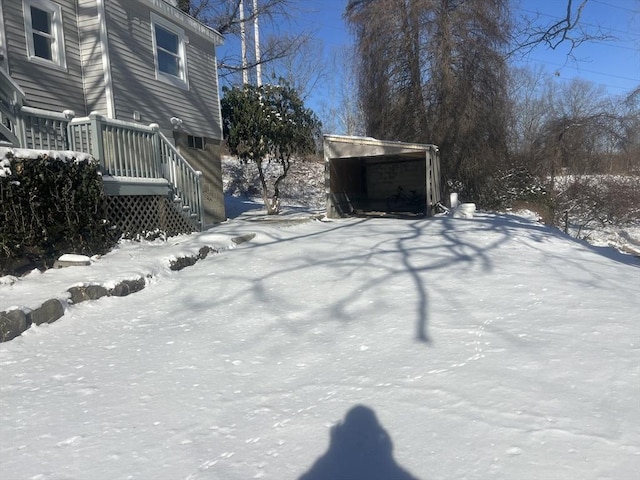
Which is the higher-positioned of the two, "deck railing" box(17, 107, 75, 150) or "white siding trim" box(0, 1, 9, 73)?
"white siding trim" box(0, 1, 9, 73)

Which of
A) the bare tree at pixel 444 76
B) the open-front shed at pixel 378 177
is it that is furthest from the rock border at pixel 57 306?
the bare tree at pixel 444 76

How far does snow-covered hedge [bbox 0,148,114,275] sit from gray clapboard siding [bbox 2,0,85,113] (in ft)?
10.00

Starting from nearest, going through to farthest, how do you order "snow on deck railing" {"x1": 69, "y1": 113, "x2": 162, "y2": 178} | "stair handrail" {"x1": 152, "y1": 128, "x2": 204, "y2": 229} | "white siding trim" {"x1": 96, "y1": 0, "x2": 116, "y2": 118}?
"snow on deck railing" {"x1": 69, "y1": 113, "x2": 162, "y2": 178} → "stair handrail" {"x1": 152, "y1": 128, "x2": 204, "y2": 229} → "white siding trim" {"x1": 96, "y1": 0, "x2": 116, "y2": 118}

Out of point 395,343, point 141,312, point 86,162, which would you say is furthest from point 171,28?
point 395,343

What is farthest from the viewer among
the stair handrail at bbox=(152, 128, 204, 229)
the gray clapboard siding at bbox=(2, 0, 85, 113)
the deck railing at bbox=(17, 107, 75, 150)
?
the stair handrail at bbox=(152, 128, 204, 229)

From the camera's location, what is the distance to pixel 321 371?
3.33 metres

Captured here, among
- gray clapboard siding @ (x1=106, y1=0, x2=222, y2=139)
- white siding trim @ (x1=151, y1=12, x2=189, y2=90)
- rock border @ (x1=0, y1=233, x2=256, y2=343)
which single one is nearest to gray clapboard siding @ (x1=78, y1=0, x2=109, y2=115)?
gray clapboard siding @ (x1=106, y1=0, x2=222, y2=139)

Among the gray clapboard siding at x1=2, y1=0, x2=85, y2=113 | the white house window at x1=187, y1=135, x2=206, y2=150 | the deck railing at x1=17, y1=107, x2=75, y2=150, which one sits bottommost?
the deck railing at x1=17, y1=107, x2=75, y2=150

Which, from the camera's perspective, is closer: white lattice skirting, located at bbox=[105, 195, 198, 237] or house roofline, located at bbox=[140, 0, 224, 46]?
white lattice skirting, located at bbox=[105, 195, 198, 237]

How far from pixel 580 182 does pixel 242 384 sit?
2180 centimetres

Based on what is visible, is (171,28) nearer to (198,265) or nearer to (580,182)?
(198,265)

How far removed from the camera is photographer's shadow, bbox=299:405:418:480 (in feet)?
7.26

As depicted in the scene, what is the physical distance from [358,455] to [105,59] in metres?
9.43

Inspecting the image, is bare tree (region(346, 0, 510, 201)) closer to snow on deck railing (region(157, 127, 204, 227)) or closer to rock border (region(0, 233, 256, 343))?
snow on deck railing (region(157, 127, 204, 227))
